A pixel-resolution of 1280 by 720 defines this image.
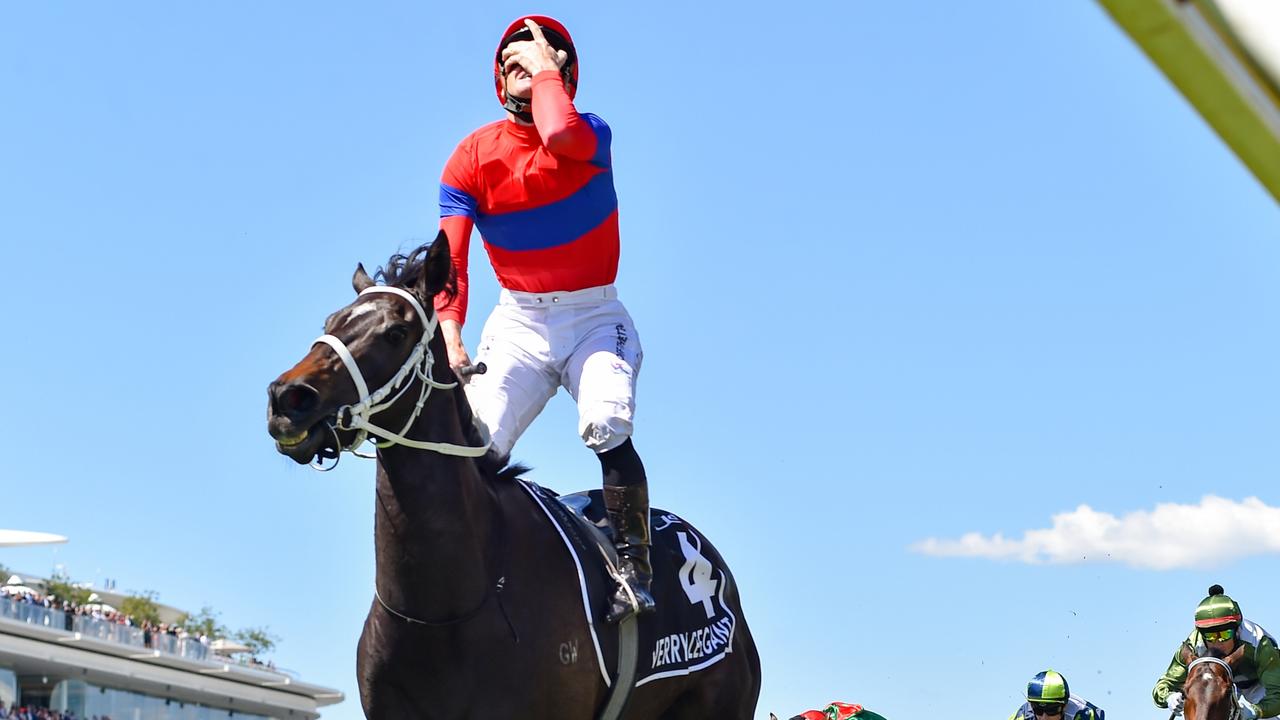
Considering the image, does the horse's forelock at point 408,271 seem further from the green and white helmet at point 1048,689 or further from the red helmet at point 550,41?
the green and white helmet at point 1048,689

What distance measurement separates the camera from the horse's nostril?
5.62 meters

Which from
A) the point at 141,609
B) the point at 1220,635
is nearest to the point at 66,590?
the point at 141,609

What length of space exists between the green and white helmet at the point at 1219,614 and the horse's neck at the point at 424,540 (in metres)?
7.26

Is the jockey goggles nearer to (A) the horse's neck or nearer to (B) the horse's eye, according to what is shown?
(A) the horse's neck

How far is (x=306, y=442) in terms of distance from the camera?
5.70 metres

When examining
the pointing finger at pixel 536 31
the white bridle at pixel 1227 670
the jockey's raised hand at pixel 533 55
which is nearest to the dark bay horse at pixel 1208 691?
the white bridle at pixel 1227 670

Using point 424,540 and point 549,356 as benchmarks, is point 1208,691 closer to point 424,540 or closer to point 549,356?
point 549,356

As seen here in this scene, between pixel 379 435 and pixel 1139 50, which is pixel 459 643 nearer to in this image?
pixel 379 435

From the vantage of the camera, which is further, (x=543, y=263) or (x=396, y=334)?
(x=543, y=263)

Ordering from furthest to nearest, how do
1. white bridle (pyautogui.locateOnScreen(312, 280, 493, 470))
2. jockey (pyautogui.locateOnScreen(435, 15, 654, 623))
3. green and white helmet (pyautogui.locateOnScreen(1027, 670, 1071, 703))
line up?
green and white helmet (pyautogui.locateOnScreen(1027, 670, 1071, 703))
jockey (pyautogui.locateOnScreen(435, 15, 654, 623))
white bridle (pyautogui.locateOnScreen(312, 280, 493, 470))

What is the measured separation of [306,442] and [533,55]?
2.24 meters

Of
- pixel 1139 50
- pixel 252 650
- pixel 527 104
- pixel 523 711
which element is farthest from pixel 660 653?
pixel 252 650

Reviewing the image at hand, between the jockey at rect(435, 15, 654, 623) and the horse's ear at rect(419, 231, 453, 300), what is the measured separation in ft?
1.60

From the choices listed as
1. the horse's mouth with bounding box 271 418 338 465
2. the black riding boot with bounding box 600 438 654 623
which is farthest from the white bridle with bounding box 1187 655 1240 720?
the horse's mouth with bounding box 271 418 338 465
